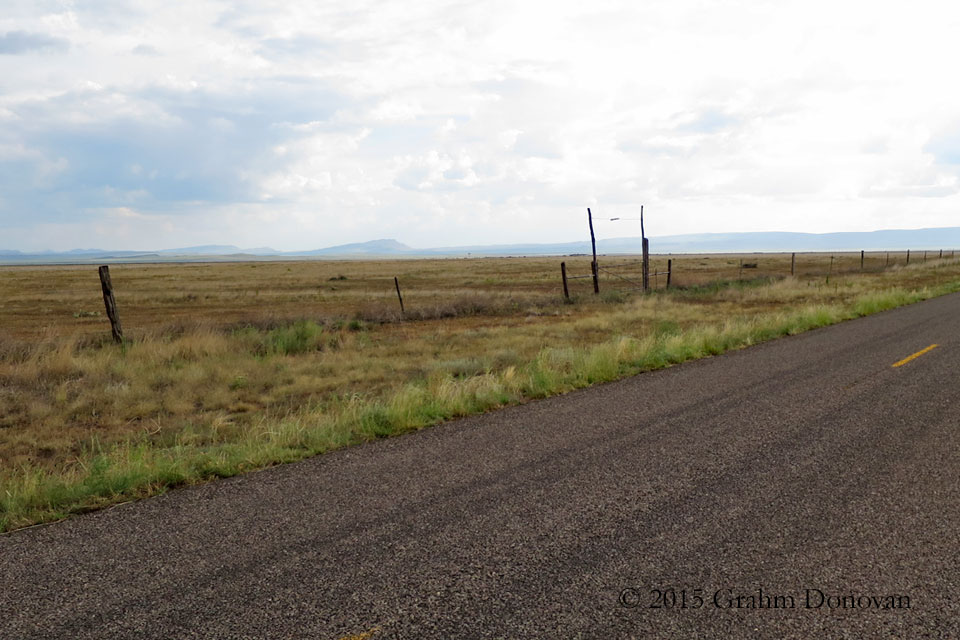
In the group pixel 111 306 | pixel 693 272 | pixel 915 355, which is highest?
pixel 111 306

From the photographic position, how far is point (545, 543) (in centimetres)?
413

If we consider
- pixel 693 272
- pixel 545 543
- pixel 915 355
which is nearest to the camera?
pixel 545 543

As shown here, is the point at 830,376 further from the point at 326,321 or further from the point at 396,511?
the point at 326,321

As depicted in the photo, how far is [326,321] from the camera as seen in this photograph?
784 inches

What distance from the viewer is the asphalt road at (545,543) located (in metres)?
3.32

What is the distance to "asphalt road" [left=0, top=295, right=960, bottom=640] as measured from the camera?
10.9 feet

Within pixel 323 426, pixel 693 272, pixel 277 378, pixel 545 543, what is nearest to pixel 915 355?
pixel 545 543

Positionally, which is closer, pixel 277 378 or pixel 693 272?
pixel 277 378

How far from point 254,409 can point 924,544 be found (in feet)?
29.1

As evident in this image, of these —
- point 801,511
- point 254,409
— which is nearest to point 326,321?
point 254,409

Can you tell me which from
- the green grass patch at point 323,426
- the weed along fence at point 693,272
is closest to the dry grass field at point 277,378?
the green grass patch at point 323,426

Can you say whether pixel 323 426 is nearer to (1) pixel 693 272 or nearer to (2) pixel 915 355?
(2) pixel 915 355

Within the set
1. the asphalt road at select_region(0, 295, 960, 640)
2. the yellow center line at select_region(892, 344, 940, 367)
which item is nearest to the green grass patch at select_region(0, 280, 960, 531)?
the asphalt road at select_region(0, 295, 960, 640)

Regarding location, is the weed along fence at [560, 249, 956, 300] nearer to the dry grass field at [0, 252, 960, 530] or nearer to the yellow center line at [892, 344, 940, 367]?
the dry grass field at [0, 252, 960, 530]
